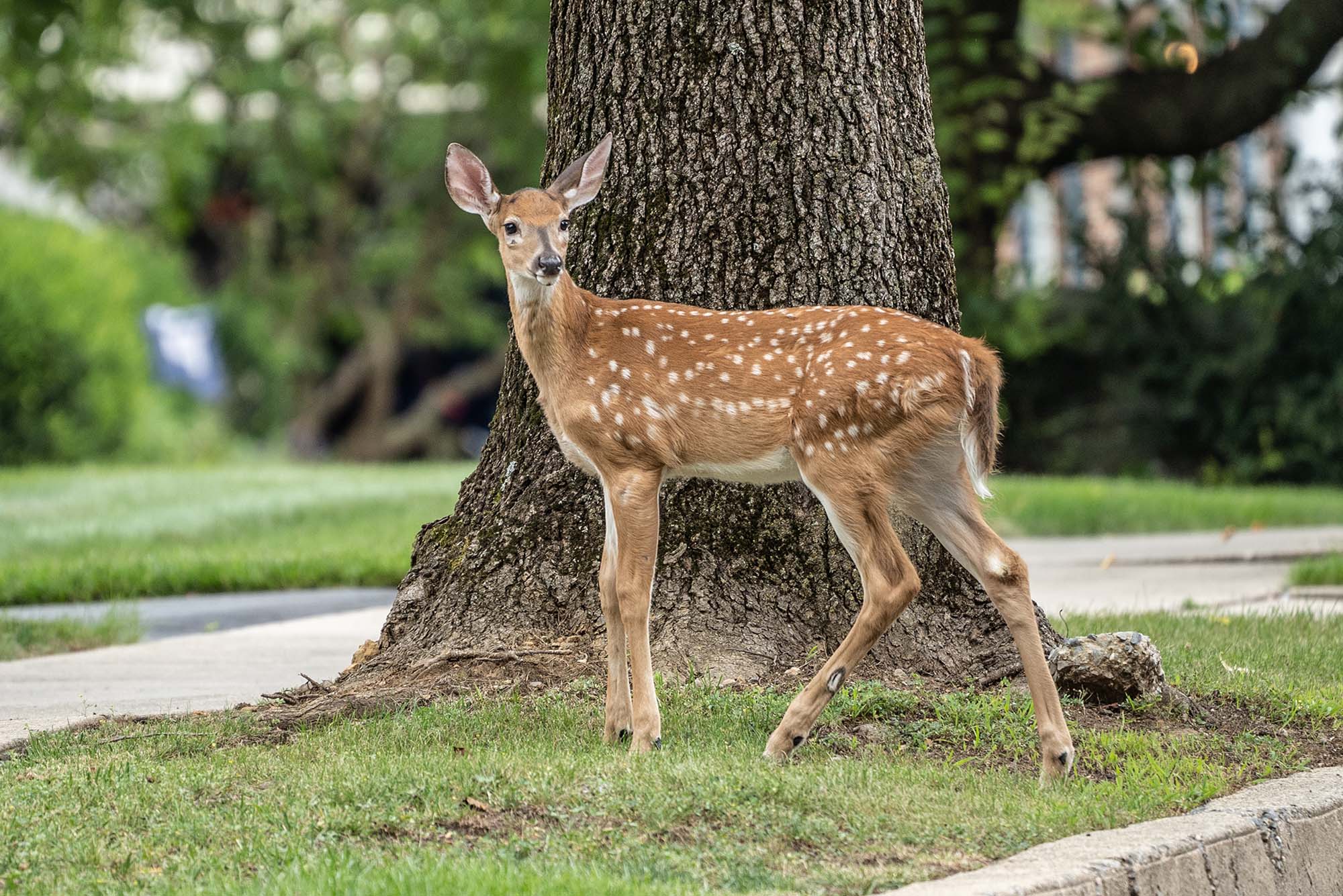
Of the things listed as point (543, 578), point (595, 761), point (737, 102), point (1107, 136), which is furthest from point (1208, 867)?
point (1107, 136)

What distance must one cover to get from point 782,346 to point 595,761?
4.60ft

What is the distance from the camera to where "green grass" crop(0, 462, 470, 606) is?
10984 mm

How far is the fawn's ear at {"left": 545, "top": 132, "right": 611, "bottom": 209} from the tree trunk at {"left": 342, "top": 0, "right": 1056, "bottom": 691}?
79 centimetres

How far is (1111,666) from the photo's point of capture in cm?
590

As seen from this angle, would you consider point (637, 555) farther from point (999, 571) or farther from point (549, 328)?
point (999, 571)

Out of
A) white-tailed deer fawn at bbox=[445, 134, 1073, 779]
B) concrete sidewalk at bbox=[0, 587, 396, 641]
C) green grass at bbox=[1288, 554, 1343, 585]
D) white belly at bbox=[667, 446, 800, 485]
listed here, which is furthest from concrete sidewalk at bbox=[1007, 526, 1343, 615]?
concrete sidewalk at bbox=[0, 587, 396, 641]

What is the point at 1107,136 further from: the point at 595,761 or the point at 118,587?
the point at 595,761

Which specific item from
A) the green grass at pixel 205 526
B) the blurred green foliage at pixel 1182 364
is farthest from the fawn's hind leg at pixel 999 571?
the blurred green foliage at pixel 1182 364

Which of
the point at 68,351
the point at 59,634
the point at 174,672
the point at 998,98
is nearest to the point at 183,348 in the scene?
the point at 68,351

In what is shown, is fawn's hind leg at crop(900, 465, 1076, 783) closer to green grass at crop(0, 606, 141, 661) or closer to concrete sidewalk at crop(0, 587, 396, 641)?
green grass at crop(0, 606, 141, 661)

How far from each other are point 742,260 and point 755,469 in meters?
1.26

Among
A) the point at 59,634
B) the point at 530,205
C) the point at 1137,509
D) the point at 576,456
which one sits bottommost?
the point at 1137,509

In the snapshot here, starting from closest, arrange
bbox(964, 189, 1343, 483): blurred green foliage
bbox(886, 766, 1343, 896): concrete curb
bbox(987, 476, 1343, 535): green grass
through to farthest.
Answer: bbox(886, 766, 1343, 896): concrete curb
bbox(987, 476, 1343, 535): green grass
bbox(964, 189, 1343, 483): blurred green foliage

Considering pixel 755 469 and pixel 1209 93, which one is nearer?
pixel 755 469
